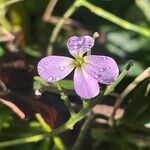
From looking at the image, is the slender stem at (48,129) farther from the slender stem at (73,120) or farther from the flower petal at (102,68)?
the flower petal at (102,68)

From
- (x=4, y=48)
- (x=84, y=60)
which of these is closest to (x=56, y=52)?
(x=4, y=48)

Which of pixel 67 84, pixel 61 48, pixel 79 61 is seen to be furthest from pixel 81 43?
pixel 61 48

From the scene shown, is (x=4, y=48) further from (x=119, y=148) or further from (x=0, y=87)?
(x=119, y=148)

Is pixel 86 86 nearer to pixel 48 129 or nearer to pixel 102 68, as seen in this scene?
pixel 102 68

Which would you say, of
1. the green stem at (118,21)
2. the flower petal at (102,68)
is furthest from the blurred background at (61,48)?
the flower petal at (102,68)

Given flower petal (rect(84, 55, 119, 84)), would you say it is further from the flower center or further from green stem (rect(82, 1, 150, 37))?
green stem (rect(82, 1, 150, 37))

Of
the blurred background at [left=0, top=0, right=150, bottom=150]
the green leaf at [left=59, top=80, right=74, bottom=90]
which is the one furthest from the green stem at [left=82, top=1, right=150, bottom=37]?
the green leaf at [left=59, top=80, right=74, bottom=90]
